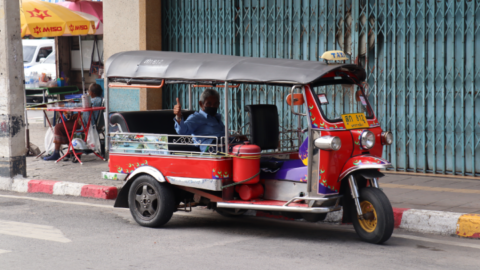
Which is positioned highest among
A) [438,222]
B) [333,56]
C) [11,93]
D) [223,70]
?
[333,56]

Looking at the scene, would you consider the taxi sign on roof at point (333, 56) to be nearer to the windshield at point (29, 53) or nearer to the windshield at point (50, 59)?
the windshield at point (50, 59)

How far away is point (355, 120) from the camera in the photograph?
5.75 metres

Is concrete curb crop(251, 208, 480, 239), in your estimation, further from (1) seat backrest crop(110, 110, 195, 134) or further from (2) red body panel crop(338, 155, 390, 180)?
(1) seat backrest crop(110, 110, 195, 134)

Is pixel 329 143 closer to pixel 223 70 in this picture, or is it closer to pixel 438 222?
pixel 223 70

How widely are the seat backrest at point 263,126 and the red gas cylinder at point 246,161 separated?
17.4 inches

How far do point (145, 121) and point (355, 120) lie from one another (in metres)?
2.45

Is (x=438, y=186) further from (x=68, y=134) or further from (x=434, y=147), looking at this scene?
(x=68, y=134)

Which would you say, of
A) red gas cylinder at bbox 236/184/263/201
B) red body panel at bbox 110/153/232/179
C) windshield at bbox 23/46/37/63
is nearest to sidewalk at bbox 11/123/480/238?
red gas cylinder at bbox 236/184/263/201

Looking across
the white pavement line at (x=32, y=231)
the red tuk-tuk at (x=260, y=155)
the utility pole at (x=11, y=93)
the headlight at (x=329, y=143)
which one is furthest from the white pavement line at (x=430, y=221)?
the utility pole at (x=11, y=93)

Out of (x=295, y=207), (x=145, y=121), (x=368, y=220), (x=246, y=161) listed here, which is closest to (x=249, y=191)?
(x=246, y=161)

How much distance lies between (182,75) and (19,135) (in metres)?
4.06

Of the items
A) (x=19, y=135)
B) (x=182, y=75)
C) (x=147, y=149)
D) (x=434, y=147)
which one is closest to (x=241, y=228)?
(x=147, y=149)

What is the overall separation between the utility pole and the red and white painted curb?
17cm

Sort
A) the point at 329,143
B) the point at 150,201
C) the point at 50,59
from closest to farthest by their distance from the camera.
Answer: the point at 329,143
the point at 150,201
the point at 50,59
